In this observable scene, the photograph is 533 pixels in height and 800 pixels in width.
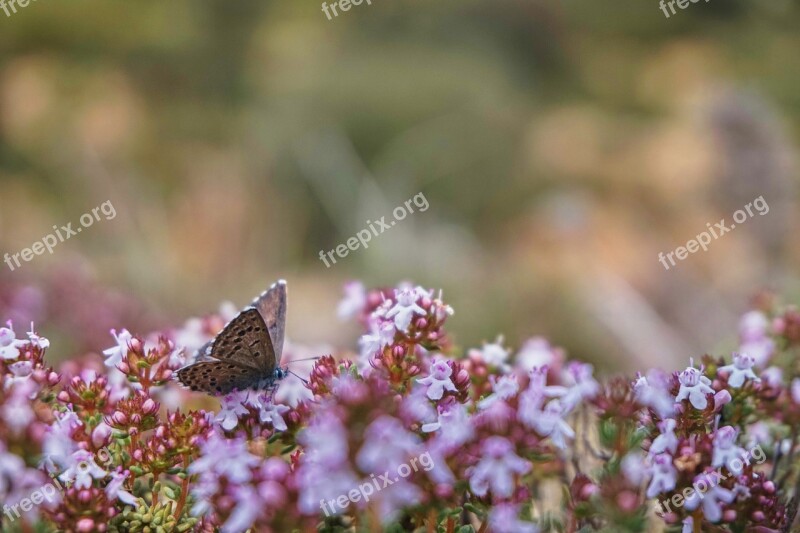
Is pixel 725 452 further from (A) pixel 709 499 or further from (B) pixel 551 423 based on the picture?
(B) pixel 551 423

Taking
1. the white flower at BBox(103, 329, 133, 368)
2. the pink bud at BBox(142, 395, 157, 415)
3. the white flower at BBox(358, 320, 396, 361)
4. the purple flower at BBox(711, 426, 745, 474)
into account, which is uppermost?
the white flower at BBox(103, 329, 133, 368)

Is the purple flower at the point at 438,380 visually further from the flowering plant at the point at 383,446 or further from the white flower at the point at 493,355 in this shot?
the white flower at the point at 493,355

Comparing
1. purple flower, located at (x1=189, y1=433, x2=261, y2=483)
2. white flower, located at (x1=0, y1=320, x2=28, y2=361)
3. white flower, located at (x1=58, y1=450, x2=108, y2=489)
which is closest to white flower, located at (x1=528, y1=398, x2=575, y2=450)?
purple flower, located at (x1=189, y1=433, x2=261, y2=483)

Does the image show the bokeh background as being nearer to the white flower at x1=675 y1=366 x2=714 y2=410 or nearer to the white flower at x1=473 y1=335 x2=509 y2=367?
the white flower at x1=473 y1=335 x2=509 y2=367

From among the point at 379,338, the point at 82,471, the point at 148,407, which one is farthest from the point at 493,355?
the point at 82,471

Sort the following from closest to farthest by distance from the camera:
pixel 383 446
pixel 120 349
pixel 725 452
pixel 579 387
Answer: pixel 383 446
pixel 725 452
pixel 579 387
pixel 120 349

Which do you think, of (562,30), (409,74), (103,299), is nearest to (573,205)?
(409,74)
